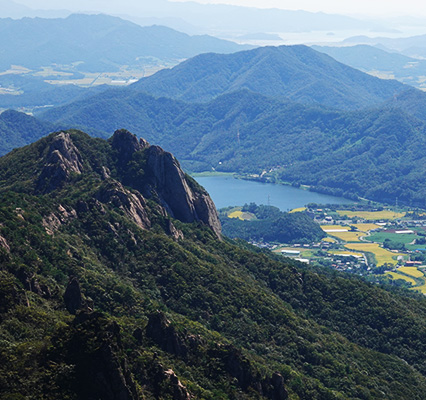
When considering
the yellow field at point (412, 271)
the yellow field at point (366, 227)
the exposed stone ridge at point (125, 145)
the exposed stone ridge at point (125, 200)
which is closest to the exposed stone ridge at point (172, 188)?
the exposed stone ridge at point (125, 145)

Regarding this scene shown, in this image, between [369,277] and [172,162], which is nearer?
[172,162]

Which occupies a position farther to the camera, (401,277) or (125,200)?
(401,277)

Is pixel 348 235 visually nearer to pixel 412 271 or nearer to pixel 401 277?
pixel 412 271

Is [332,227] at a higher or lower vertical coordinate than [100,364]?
lower

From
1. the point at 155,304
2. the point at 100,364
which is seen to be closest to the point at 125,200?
the point at 155,304

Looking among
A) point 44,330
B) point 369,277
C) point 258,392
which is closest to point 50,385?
point 44,330

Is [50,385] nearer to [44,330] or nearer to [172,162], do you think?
[44,330]

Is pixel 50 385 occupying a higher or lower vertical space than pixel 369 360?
higher

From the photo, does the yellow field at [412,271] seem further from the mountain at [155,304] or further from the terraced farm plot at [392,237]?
the mountain at [155,304]
